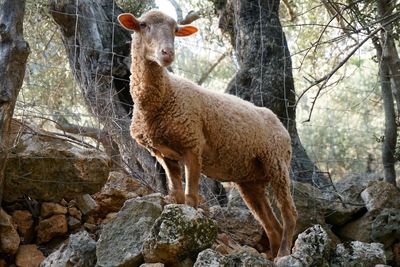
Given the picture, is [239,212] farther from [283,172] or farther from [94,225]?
[94,225]

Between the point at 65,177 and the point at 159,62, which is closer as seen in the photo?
the point at 159,62

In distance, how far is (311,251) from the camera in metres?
3.59

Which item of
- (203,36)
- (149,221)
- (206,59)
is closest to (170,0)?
(203,36)

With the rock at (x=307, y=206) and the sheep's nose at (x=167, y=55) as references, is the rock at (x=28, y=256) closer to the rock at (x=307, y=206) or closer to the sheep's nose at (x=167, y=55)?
the sheep's nose at (x=167, y=55)

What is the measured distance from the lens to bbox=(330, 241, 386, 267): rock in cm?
365

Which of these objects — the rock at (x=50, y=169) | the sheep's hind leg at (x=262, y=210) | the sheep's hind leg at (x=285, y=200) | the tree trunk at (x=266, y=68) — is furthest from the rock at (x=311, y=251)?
the tree trunk at (x=266, y=68)

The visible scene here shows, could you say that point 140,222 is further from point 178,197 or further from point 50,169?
point 50,169

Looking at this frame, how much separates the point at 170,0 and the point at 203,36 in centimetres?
279

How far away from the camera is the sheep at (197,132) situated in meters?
4.27

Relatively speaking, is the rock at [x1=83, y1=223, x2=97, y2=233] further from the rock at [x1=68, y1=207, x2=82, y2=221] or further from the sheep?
the sheep

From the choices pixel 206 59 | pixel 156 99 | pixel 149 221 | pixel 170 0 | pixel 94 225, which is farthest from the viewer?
pixel 206 59

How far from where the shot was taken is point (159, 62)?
407 centimetres

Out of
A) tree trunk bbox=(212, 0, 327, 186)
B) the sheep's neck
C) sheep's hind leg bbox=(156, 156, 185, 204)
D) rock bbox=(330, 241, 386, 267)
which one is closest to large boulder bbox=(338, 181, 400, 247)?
tree trunk bbox=(212, 0, 327, 186)

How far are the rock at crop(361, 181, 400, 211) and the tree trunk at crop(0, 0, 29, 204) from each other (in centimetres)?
369
